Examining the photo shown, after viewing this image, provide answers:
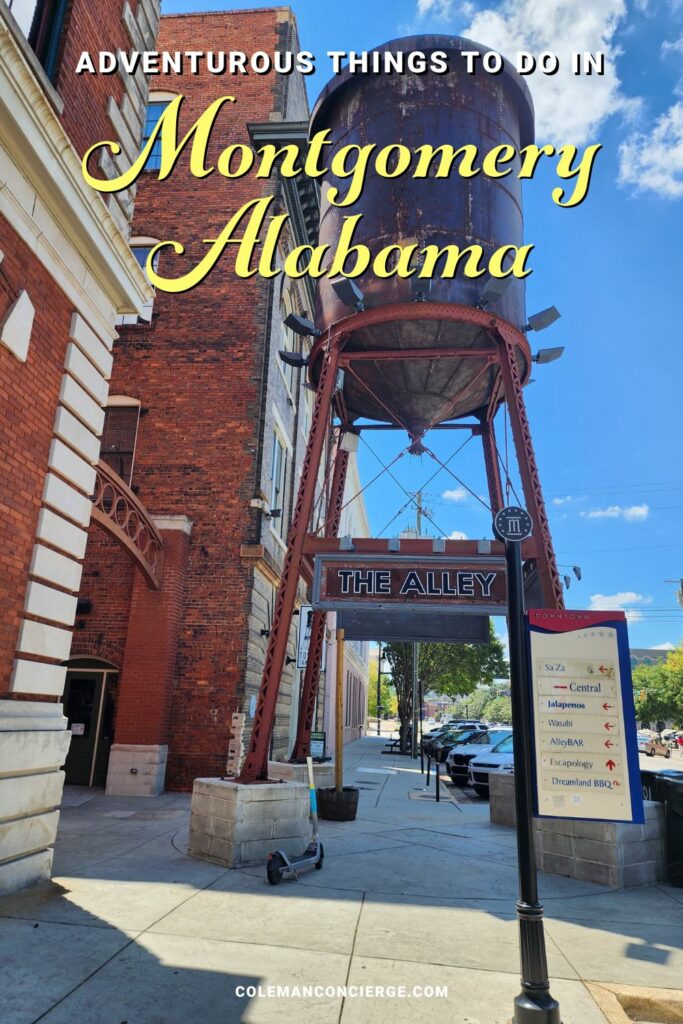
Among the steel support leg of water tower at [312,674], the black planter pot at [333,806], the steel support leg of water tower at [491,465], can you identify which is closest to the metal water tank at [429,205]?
the steel support leg of water tower at [491,465]

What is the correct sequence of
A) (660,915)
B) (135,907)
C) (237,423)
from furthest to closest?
(237,423)
(660,915)
(135,907)

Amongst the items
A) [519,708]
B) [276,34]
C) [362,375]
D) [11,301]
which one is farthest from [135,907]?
[276,34]

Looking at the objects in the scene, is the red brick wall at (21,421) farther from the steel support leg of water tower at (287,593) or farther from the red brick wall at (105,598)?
the red brick wall at (105,598)

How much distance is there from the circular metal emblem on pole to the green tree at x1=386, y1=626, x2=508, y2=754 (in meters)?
30.1

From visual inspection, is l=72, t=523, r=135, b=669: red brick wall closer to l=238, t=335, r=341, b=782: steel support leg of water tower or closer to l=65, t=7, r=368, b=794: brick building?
l=65, t=7, r=368, b=794: brick building

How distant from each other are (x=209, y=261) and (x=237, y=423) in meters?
5.24

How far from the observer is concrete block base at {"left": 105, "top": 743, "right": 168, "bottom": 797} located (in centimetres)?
1215

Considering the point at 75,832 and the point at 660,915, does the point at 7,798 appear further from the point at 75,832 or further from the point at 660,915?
the point at 660,915

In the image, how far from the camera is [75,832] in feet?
27.9

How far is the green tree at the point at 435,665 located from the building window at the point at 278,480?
1833 cm

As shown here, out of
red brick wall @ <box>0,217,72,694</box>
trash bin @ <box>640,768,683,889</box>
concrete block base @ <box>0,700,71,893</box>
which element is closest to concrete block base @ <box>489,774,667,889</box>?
Result: trash bin @ <box>640,768,683,889</box>

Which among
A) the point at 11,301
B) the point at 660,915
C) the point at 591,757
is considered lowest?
the point at 660,915

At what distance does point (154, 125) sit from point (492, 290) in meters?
12.8

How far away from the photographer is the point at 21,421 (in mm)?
6152
